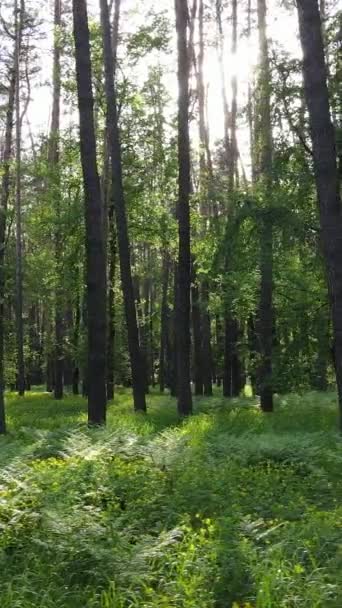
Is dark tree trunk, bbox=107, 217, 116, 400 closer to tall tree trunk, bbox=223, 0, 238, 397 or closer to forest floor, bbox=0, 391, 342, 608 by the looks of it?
tall tree trunk, bbox=223, 0, 238, 397

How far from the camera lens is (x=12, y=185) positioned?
1328 inches

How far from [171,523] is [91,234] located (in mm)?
7477

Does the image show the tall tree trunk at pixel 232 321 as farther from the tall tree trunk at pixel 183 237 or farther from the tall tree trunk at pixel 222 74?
the tall tree trunk at pixel 183 237

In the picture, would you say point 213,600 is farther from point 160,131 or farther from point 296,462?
point 160,131

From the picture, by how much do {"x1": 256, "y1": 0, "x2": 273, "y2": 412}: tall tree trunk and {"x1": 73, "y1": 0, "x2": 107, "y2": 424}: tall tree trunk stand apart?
10.4 ft

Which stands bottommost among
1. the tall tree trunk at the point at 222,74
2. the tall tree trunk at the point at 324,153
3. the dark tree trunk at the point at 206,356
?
the dark tree trunk at the point at 206,356

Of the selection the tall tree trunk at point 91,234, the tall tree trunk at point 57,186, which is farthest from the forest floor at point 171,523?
the tall tree trunk at point 57,186

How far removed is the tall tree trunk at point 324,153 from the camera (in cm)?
938

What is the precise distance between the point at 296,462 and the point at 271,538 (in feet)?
10.5

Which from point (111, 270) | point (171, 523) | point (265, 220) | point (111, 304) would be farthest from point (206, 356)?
point (171, 523)

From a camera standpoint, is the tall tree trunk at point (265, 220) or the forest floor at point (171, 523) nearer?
the forest floor at point (171, 523)

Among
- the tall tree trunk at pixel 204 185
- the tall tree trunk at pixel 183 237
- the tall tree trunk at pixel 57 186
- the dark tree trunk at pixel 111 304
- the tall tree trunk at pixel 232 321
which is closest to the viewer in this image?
the tall tree trunk at pixel 183 237

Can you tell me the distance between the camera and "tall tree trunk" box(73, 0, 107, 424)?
11945 mm

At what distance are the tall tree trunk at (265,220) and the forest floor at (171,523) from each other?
4316 mm
